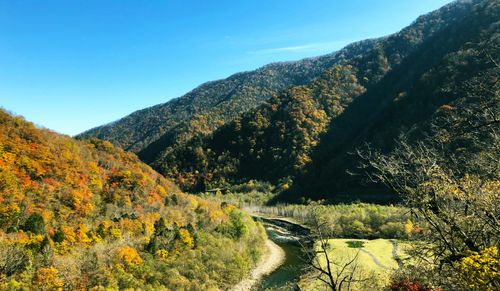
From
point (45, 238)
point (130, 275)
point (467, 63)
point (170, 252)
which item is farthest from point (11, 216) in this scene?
point (467, 63)

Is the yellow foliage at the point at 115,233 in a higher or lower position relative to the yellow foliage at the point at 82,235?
lower

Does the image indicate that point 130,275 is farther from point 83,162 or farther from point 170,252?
point 83,162

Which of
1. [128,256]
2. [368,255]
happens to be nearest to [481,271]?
[128,256]

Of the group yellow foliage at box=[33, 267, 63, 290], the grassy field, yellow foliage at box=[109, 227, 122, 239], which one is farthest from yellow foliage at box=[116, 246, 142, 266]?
the grassy field

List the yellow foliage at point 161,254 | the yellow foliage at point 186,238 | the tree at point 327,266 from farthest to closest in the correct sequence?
the yellow foliage at point 186,238 < the yellow foliage at point 161,254 < the tree at point 327,266

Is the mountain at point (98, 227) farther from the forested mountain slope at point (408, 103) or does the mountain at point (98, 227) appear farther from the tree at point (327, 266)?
the forested mountain slope at point (408, 103)

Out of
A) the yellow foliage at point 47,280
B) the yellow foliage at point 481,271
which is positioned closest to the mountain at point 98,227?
the yellow foliage at point 47,280

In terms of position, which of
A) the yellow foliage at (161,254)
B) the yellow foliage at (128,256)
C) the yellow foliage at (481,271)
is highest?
the yellow foliage at (481,271)

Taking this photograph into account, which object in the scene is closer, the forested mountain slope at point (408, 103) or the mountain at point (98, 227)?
Result: the mountain at point (98, 227)

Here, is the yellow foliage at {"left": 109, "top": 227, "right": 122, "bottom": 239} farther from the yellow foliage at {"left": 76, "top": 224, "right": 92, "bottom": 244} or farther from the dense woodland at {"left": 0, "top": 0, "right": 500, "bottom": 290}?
the yellow foliage at {"left": 76, "top": 224, "right": 92, "bottom": 244}
